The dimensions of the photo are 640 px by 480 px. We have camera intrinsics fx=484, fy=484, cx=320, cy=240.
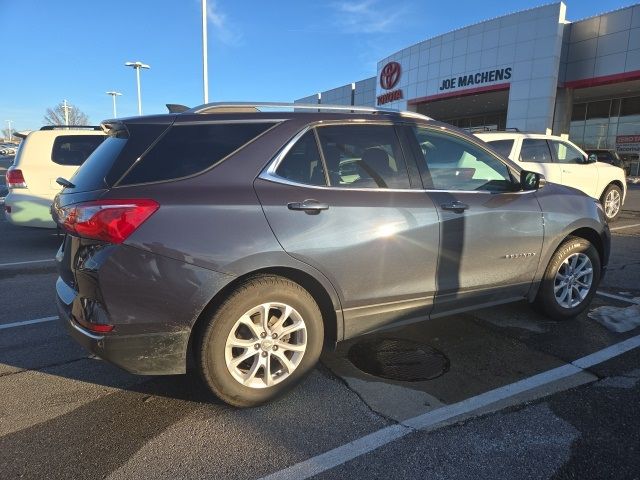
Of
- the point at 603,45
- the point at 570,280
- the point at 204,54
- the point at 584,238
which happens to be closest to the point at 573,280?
the point at 570,280

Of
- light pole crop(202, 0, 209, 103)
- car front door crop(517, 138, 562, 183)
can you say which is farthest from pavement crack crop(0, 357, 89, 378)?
light pole crop(202, 0, 209, 103)

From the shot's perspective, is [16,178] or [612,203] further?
[612,203]

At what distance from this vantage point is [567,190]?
4277 mm

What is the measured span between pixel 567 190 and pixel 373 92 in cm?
4007

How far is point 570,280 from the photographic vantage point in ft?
14.2

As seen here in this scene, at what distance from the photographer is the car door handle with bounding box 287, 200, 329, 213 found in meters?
2.86

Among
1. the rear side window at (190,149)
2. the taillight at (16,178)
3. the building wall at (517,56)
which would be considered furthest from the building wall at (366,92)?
the rear side window at (190,149)

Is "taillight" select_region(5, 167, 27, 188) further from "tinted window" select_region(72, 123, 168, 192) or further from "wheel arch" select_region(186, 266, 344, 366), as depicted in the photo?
"wheel arch" select_region(186, 266, 344, 366)

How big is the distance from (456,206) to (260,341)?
1.67 metres

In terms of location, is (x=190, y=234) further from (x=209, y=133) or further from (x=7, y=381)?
(x=7, y=381)

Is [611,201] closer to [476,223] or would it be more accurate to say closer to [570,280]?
[570,280]

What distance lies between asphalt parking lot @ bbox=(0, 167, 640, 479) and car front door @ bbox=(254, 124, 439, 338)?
546 mm

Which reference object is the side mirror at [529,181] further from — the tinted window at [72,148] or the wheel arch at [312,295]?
the tinted window at [72,148]

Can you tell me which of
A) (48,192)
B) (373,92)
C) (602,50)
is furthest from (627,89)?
(48,192)
